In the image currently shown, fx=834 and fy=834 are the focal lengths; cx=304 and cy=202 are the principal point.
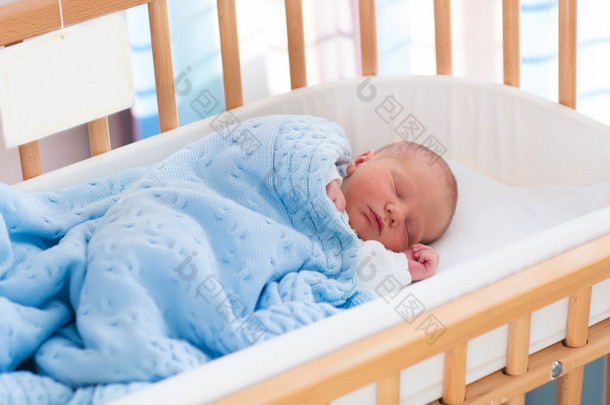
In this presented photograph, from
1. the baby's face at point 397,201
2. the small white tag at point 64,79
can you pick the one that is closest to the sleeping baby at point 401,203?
the baby's face at point 397,201

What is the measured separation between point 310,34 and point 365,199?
112 cm

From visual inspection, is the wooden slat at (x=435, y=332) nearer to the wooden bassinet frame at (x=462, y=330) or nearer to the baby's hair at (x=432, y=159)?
the wooden bassinet frame at (x=462, y=330)

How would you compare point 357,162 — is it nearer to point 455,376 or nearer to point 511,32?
point 511,32

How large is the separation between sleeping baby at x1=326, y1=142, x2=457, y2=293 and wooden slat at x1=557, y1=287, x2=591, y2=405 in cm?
28

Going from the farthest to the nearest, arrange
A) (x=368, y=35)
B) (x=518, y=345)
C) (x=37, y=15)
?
(x=368, y=35)
(x=37, y=15)
(x=518, y=345)

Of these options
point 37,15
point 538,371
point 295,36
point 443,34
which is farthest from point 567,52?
point 37,15

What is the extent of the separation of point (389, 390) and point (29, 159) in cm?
72

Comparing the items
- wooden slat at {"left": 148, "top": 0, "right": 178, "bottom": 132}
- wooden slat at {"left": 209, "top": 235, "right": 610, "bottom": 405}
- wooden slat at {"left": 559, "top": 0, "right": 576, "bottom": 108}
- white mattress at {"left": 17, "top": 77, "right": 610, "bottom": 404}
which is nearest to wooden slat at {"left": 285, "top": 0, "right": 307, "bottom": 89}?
white mattress at {"left": 17, "top": 77, "right": 610, "bottom": 404}

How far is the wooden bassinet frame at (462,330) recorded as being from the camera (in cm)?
77

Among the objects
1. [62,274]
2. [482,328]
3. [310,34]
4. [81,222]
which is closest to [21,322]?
[62,274]

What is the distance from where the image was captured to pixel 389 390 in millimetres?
825

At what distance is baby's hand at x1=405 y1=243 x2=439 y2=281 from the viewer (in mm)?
1224

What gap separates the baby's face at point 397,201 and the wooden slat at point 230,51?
303 mm

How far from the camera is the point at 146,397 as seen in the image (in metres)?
0.71
